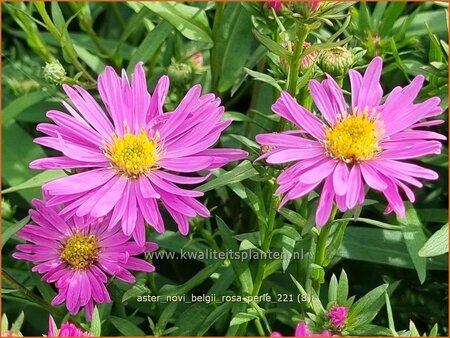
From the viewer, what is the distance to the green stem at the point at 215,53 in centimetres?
119

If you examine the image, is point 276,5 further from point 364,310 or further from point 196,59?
point 364,310

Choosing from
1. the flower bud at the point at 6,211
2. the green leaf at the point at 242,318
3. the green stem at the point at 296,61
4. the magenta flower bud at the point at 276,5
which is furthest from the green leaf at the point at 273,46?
the flower bud at the point at 6,211

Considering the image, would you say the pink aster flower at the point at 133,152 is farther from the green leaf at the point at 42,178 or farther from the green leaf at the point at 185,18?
the green leaf at the point at 185,18

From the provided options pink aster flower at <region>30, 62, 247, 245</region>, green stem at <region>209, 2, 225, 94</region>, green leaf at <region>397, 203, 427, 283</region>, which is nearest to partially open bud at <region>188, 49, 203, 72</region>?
green stem at <region>209, 2, 225, 94</region>

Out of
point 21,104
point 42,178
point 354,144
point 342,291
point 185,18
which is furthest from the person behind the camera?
point 21,104

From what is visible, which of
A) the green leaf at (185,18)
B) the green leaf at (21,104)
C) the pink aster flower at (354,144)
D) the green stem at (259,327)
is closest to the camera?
the pink aster flower at (354,144)

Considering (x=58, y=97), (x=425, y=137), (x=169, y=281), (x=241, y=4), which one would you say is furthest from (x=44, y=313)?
(x=425, y=137)

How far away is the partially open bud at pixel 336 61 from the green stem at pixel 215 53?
0.82 feet

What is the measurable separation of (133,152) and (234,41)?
1.08 feet

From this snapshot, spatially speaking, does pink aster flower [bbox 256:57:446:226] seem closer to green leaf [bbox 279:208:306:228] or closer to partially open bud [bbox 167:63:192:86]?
green leaf [bbox 279:208:306:228]

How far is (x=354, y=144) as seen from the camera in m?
0.89

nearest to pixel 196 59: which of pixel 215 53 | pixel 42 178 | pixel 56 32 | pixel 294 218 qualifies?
pixel 215 53

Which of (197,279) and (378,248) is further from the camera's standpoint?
(378,248)

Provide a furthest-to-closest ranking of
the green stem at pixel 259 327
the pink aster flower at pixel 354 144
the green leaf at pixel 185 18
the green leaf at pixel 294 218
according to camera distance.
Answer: the green leaf at pixel 185 18 < the green stem at pixel 259 327 < the green leaf at pixel 294 218 < the pink aster flower at pixel 354 144
